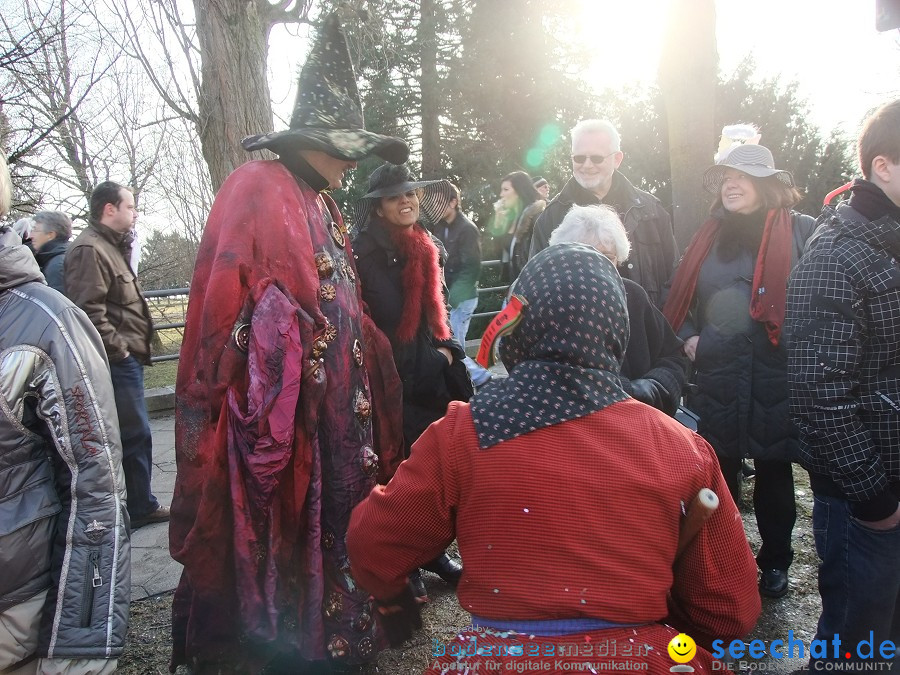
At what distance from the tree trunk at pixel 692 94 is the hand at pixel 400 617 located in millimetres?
3162

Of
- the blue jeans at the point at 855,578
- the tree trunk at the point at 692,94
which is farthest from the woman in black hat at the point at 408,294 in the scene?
the tree trunk at the point at 692,94

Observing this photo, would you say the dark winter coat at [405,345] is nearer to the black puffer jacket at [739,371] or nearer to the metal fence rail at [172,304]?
the black puffer jacket at [739,371]

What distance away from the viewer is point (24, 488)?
5.71ft

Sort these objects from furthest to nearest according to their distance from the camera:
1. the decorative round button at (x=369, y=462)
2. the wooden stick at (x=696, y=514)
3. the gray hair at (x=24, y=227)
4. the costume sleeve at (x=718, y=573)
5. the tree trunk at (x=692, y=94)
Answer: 1. the gray hair at (x=24, y=227)
2. the tree trunk at (x=692, y=94)
3. the decorative round button at (x=369, y=462)
4. the costume sleeve at (x=718, y=573)
5. the wooden stick at (x=696, y=514)

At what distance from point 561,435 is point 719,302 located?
211cm

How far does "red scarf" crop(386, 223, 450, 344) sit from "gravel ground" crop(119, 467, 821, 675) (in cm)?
126

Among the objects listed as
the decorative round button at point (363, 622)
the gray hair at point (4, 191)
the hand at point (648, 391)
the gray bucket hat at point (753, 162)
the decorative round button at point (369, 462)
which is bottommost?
the decorative round button at point (363, 622)

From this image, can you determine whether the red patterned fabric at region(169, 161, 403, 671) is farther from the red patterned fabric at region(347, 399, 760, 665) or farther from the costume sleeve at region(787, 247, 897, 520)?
the costume sleeve at region(787, 247, 897, 520)

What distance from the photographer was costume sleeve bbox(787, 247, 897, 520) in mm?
1951

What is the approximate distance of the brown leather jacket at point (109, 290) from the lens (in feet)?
13.0

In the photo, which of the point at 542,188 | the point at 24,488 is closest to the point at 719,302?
the point at 24,488

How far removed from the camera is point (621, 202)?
3566 mm

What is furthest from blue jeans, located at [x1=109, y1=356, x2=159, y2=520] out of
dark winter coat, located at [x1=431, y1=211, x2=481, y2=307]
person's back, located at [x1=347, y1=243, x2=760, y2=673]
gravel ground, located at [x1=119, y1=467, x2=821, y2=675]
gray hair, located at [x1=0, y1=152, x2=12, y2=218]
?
person's back, located at [x1=347, y1=243, x2=760, y2=673]

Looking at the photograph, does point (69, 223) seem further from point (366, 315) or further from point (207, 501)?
point (207, 501)
